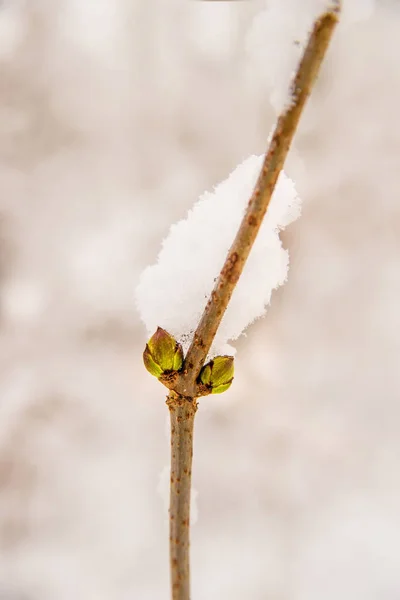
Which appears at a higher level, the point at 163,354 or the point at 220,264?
the point at 220,264

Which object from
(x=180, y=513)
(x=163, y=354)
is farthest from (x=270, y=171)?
(x=180, y=513)

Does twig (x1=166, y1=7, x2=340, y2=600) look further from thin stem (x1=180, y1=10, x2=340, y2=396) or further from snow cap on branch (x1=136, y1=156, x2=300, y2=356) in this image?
snow cap on branch (x1=136, y1=156, x2=300, y2=356)

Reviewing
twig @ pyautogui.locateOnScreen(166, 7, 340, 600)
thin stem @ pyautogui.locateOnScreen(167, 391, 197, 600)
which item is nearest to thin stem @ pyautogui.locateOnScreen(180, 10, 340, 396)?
twig @ pyautogui.locateOnScreen(166, 7, 340, 600)

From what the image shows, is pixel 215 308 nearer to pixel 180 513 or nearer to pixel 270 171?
pixel 270 171

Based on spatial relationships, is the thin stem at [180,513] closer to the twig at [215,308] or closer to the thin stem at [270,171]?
the twig at [215,308]

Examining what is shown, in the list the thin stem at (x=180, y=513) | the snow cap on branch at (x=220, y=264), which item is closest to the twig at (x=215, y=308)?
the thin stem at (x=180, y=513)

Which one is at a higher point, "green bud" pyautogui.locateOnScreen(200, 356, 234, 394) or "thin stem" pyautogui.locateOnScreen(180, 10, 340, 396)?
"thin stem" pyautogui.locateOnScreen(180, 10, 340, 396)
